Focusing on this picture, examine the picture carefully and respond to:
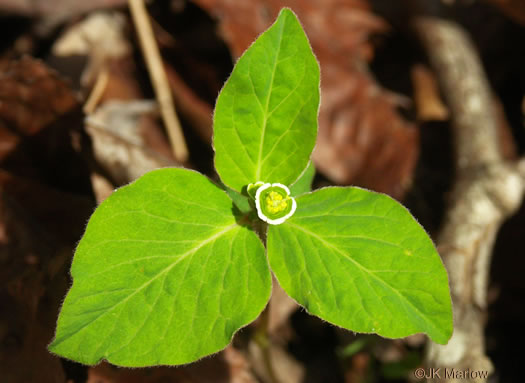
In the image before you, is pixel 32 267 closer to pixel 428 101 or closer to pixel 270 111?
pixel 270 111

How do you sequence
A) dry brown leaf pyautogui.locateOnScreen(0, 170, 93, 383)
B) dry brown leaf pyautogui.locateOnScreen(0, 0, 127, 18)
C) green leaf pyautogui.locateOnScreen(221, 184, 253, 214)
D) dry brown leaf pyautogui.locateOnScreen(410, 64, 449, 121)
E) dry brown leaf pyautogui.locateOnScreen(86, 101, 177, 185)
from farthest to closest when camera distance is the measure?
dry brown leaf pyautogui.locateOnScreen(410, 64, 449, 121) < dry brown leaf pyautogui.locateOnScreen(0, 0, 127, 18) < dry brown leaf pyautogui.locateOnScreen(86, 101, 177, 185) < dry brown leaf pyautogui.locateOnScreen(0, 170, 93, 383) < green leaf pyautogui.locateOnScreen(221, 184, 253, 214)

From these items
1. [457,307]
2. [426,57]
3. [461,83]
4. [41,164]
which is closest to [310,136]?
[457,307]

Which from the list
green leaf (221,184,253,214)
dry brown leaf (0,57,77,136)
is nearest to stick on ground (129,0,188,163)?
dry brown leaf (0,57,77,136)

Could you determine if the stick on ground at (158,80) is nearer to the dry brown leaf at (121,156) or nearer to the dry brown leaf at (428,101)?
the dry brown leaf at (121,156)

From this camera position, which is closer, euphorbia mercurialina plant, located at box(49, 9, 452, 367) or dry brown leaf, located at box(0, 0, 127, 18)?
euphorbia mercurialina plant, located at box(49, 9, 452, 367)

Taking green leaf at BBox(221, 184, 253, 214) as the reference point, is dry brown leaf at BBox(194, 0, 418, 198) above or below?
below

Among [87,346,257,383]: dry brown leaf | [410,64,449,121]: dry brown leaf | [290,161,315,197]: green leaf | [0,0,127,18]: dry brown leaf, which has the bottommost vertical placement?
[87,346,257,383]: dry brown leaf

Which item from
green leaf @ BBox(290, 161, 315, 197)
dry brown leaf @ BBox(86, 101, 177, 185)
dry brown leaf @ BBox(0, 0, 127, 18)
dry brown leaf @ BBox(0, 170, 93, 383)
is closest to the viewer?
green leaf @ BBox(290, 161, 315, 197)

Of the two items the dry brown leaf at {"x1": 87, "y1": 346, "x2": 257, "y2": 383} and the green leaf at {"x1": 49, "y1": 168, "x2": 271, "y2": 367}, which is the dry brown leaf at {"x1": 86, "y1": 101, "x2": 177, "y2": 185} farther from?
the green leaf at {"x1": 49, "y1": 168, "x2": 271, "y2": 367}
